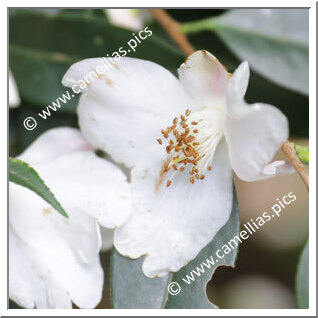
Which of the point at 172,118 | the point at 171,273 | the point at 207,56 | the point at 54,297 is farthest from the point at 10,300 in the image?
the point at 207,56

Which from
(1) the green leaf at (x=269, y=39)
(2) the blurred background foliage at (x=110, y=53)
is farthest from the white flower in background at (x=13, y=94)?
(1) the green leaf at (x=269, y=39)

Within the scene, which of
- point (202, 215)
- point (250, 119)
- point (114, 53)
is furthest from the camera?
point (114, 53)

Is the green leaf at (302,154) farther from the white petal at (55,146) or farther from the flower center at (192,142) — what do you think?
the white petal at (55,146)

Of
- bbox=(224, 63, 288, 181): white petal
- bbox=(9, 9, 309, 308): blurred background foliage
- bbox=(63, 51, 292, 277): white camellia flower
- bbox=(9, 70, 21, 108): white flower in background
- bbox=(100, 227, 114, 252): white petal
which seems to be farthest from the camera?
bbox=(9, 70, 21, 108): white flower in background

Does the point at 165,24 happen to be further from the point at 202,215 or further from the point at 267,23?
the point at 202,215

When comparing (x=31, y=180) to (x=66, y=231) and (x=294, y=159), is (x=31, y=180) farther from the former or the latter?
(x=294, y=159)

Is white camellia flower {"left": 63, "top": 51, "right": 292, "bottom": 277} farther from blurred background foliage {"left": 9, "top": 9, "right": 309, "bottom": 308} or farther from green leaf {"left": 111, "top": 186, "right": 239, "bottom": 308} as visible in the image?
blurred background foliage {"left": 9, "top": 9, "right": 309, "bottom": 308}

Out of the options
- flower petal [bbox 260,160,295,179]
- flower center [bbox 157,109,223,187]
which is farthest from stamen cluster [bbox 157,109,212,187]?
flower petal [bbox 260,160,295,179]
